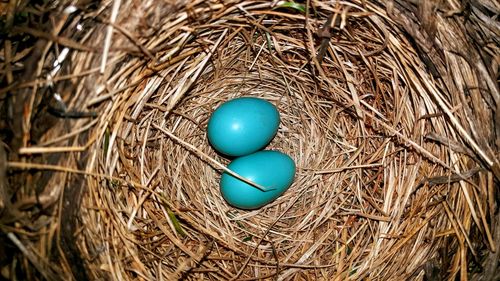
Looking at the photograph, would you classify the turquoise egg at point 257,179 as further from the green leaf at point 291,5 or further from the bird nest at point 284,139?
the green leaf at point 291,5

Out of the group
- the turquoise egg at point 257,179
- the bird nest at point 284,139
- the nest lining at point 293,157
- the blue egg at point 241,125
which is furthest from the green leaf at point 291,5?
the turquoise egg at point 257,179

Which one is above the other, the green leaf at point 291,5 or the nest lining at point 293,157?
the green leaf at point 291,5

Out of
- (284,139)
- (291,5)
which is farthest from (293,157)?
(291,5)

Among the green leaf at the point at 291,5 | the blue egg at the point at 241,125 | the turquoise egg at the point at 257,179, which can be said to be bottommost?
the turquoise egg at the point at 257,179

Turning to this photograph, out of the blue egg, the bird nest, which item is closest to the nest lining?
the bird nest

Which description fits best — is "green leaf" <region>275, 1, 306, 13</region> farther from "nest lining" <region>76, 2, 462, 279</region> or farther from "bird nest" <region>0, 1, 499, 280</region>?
"nest lining" <region>76, 2, 462, 279</region>

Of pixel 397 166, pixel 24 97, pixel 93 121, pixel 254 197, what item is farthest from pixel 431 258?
pixel 24 97

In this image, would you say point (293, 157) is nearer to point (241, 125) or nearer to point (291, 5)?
point (241, 125)
